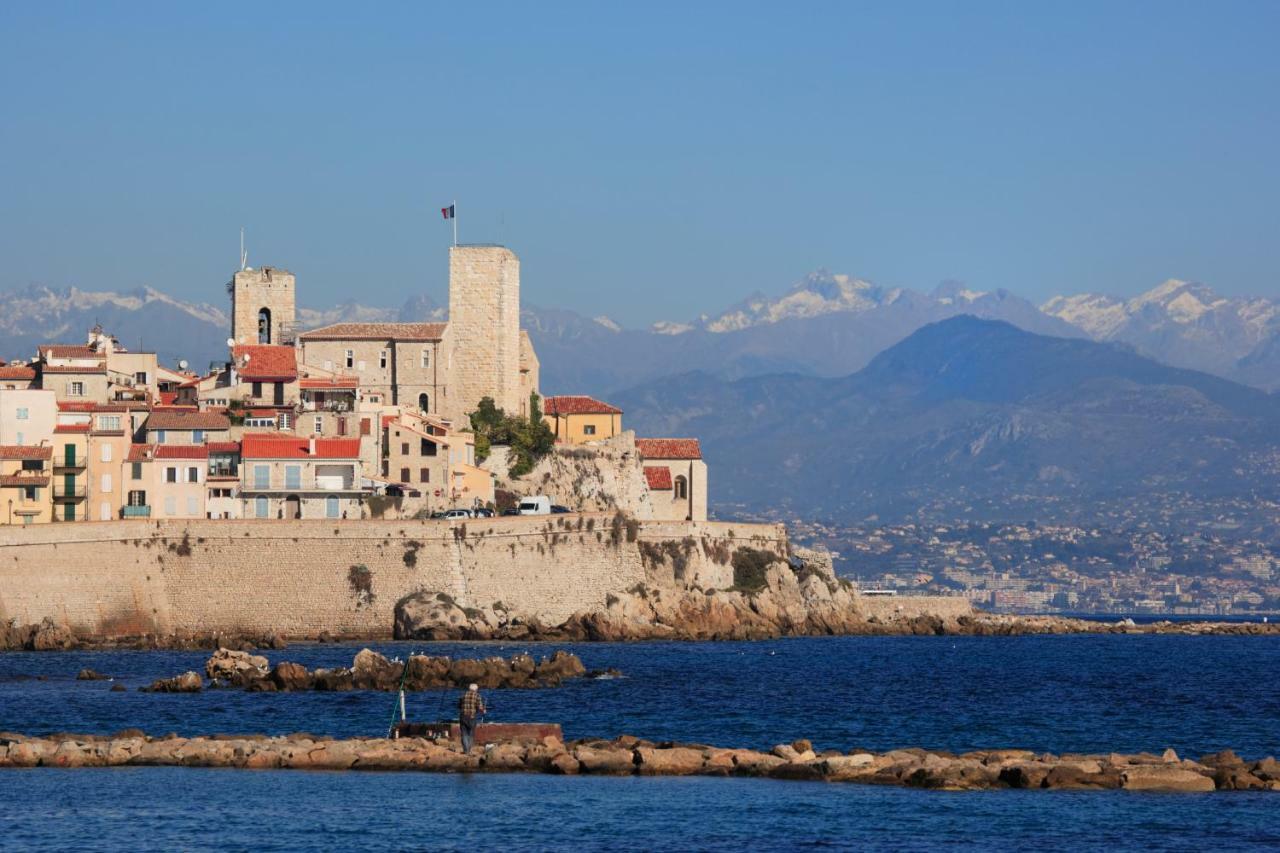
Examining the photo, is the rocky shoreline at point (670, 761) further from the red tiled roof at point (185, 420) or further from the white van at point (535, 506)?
the white van at point (535, 506)

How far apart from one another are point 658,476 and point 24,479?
29.3m

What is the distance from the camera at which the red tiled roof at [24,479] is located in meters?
77.6

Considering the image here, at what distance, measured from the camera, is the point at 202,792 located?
4103 cm

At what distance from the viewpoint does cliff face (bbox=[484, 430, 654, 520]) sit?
300ft

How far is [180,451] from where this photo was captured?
8019 centimetres

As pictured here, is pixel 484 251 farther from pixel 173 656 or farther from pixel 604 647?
pixel 173 656

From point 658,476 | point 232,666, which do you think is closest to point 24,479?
point 232,666

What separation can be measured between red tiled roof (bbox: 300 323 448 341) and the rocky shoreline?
48339 millimetres

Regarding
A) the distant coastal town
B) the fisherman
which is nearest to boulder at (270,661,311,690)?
the fisherman

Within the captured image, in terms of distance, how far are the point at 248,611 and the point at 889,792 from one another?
37751mm

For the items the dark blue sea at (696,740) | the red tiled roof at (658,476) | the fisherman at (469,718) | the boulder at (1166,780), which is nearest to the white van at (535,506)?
the dark blue sea at (696,740)

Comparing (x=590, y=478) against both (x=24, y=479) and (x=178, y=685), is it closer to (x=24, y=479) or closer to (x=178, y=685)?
(x=24, y=479)

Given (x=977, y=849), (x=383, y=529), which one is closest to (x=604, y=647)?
(x=383, y=529)

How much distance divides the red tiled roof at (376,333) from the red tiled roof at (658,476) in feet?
35.4
